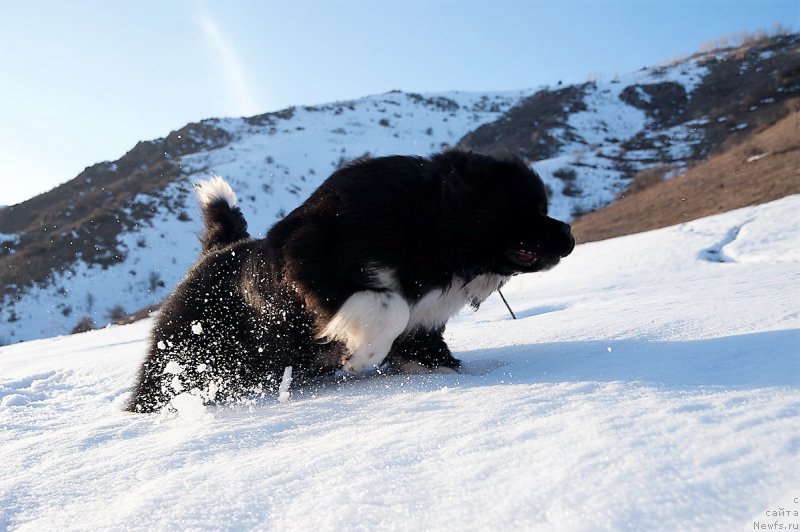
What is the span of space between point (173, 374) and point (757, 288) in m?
3.39

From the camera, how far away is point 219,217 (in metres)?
3.51

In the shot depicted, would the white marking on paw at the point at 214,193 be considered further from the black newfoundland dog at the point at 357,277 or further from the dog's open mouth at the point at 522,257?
the dog's open mouth at the point at 522,257

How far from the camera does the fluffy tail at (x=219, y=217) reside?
3.49m

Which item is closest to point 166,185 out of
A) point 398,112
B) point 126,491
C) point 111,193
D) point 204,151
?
point 111,193

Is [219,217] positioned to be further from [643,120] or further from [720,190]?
[643,120]

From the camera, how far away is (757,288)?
11.4ft

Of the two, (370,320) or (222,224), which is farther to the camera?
(222,224)

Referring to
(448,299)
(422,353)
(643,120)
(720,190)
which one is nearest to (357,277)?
(448,299)

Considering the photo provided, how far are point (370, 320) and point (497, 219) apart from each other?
78cm

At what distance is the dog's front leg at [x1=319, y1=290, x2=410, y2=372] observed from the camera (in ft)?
7.61

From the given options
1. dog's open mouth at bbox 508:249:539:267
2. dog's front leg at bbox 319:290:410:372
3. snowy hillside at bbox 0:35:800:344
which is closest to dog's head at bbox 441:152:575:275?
dog's open mouth at bbox 508:249:539:267

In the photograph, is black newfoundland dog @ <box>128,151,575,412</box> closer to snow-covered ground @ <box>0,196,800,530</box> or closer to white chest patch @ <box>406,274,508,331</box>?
white chest patch @ <box>406,274,508,331</box>

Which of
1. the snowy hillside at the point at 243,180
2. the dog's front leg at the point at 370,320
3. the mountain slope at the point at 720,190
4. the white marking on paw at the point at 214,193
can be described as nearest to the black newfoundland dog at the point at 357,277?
the dog's front leg at the point at 370,320

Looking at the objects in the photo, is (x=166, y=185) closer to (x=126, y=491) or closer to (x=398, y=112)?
(x=398, y=112)
